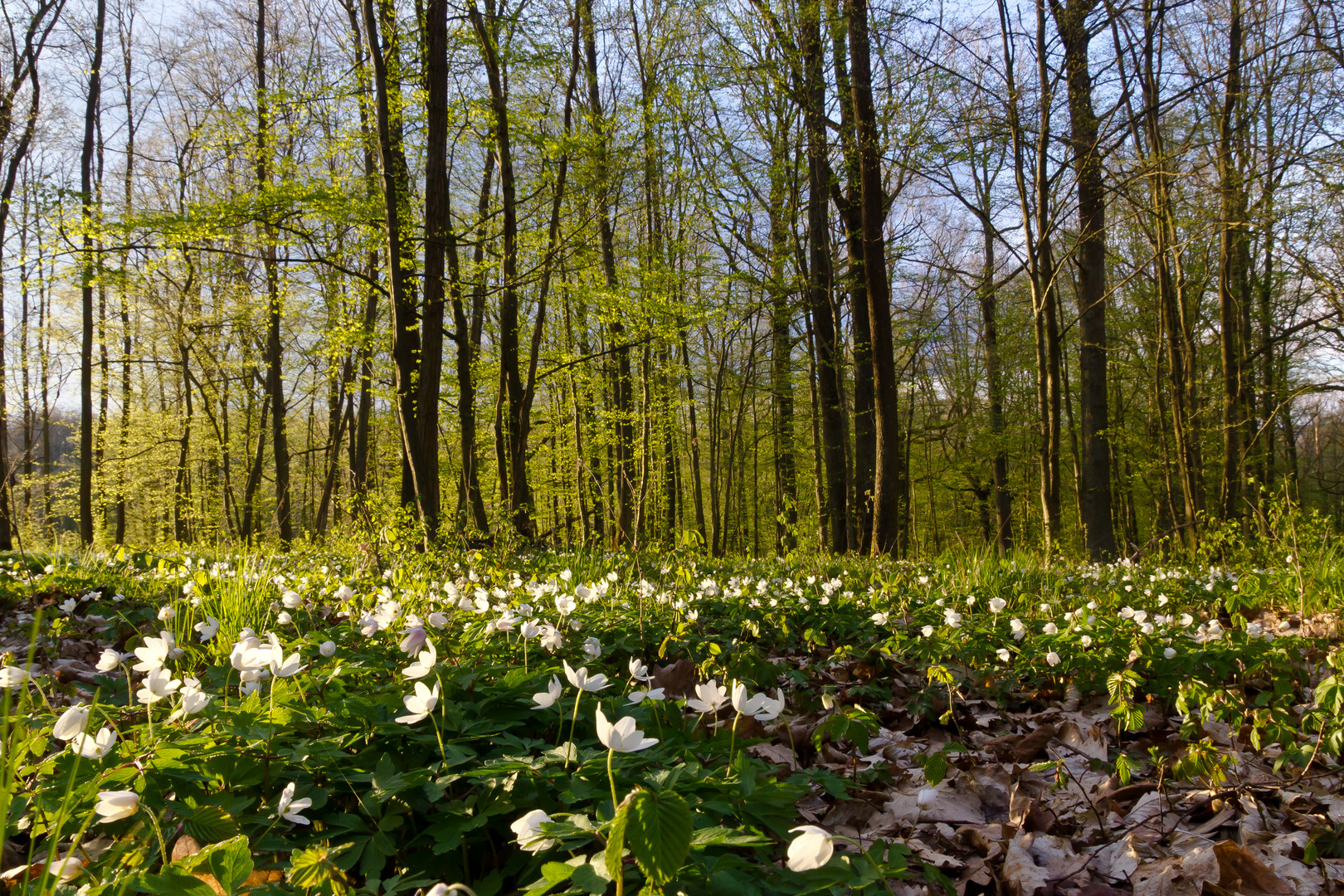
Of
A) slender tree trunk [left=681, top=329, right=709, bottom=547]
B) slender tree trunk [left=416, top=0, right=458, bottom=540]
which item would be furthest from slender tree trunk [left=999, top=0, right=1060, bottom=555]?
slender tree trunk [left=416, top=0, right=458, bottom=540]

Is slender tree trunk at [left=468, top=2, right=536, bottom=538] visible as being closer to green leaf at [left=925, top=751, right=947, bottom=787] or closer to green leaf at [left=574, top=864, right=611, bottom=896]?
green leaf at [left=925, top=751, right=947, bottom=787]

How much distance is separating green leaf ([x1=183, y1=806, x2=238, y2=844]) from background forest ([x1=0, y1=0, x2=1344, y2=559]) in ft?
9.74

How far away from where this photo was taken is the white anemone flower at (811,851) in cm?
91

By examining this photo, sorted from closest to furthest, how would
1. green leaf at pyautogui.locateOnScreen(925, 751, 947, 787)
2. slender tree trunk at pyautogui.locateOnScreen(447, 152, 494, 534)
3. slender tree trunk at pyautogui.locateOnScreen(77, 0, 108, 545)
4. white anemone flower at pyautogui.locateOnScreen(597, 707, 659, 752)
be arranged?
white anemone flower at pyautogui.locateOnScreen(597, 707, 659, 752) < green leaf at pyautogui.locateOnScreen(925, 751, 947, 787) < slender tree trunk at pyautogui.locateOnScreen(447, 152, 494, 534) < slender tree trunk at pyautogui.locateOnScreen(77, 0, 108, 545)

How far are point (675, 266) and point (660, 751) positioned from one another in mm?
16193

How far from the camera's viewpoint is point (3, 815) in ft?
2.95

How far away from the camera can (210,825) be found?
118 centimetres

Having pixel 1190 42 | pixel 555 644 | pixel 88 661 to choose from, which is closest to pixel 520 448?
pixel 88 661

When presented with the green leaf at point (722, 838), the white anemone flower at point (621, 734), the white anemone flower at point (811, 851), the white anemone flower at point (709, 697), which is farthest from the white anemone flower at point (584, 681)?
the white anemone flower at point (811, 851)

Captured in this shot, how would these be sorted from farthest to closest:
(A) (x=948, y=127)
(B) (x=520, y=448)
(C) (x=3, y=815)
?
(B) (x=520, y=448) → (A) (x=948, y=127) → (C) (x=3, y=815)

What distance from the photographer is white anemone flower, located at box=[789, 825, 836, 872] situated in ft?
2.98

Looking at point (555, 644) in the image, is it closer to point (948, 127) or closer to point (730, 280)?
point (948, 127)

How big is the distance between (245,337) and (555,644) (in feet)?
60.4

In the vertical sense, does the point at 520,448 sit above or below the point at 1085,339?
below
